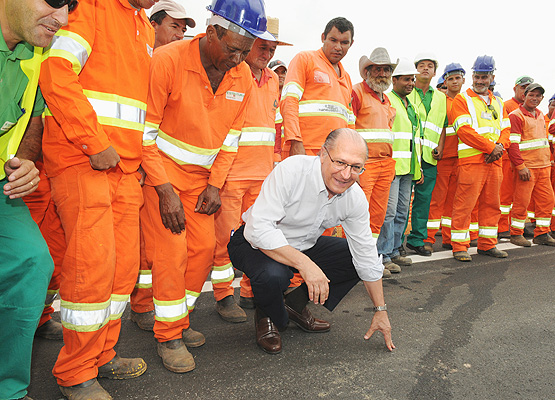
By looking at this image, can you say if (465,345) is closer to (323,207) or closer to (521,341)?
(521,341)

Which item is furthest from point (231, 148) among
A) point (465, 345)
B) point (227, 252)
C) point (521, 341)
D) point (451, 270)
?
point (451, 270)

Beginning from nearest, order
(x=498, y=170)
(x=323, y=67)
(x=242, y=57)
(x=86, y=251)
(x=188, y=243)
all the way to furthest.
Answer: (x=86, y=251)
(x=242, y=57)
(x=188, y=243)
(x=323, y=67)
(x=498, y=170)

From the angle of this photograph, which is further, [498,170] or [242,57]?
[498,170]

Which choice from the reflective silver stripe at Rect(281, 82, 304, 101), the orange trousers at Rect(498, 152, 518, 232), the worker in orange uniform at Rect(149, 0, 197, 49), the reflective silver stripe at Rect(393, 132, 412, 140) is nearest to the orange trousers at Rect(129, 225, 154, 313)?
the reflective silver stripe at Rect(281, 82, 304, 101)

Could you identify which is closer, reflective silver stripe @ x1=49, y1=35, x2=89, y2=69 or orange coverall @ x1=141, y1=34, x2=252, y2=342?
reflective silver stripe @ x1=49, y1=35, x2=89, y2=69

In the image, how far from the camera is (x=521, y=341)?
299 cm

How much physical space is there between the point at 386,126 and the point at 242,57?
2674 mm

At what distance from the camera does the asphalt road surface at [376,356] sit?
2293mm

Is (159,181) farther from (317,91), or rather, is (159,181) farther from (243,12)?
(317,91)

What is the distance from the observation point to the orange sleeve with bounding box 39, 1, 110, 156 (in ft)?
6.21

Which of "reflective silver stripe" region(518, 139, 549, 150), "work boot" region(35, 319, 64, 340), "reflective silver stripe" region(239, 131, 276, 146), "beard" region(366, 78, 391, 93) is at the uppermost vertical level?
"beard" region(366, 78, 391, 93)

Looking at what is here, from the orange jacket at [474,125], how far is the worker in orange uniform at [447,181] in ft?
1.32

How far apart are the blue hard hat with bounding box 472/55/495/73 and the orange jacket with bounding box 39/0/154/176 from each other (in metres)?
4.91

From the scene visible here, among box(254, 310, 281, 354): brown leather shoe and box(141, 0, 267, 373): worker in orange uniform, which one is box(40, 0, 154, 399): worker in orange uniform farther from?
box(254, 310, 281, 354): brown leather shoe
